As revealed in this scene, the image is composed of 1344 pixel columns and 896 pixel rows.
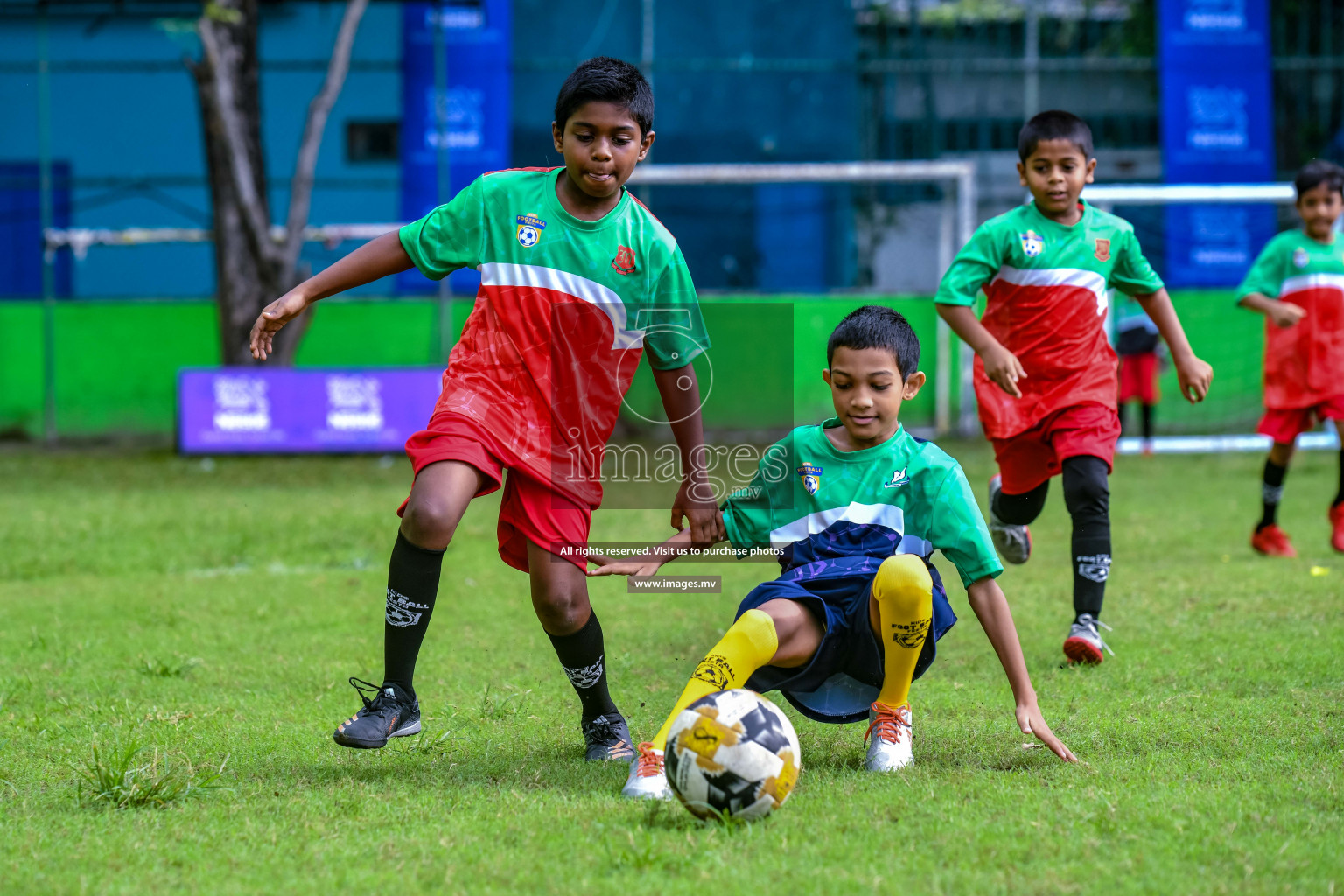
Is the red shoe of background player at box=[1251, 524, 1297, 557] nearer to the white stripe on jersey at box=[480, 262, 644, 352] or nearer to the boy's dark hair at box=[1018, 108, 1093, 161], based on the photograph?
the boy's dark hair at box=[1018, 108, 1093, 161]

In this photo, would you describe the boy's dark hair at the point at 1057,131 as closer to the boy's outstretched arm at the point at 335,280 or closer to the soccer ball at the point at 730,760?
the boy's outstretched arm at the point at 335,280

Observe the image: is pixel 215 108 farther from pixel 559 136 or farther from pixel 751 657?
pixel 751 657

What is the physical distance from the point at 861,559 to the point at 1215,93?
11.7 meters

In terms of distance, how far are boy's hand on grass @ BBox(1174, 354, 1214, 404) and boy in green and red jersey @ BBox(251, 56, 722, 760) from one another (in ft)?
6.10

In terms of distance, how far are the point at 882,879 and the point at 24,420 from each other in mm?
14174

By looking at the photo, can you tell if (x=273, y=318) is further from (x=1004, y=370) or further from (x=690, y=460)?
(x=1004, y=370)

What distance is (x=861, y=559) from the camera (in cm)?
336

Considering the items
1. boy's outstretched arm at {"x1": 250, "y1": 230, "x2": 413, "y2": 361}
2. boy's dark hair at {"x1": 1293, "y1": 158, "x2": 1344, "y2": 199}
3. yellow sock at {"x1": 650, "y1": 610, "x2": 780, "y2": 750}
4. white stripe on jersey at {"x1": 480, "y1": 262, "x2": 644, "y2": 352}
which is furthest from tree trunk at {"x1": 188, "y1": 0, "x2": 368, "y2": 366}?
yellow sock at {"x1": 650, "y1": 610, "x2": 780, "y2": 750}

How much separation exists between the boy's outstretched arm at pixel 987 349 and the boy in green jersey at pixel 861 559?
748 mm

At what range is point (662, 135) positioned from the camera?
1543 centimetres

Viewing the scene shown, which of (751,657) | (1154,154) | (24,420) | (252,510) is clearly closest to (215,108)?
(24,420)

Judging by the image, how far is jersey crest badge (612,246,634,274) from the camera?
11.3 ft

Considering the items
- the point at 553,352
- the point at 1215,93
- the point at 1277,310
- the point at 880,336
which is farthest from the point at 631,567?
the point at 1215,93

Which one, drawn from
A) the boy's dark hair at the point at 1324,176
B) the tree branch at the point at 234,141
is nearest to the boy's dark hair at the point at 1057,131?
the boy's dark hair at the point at 1324,176
